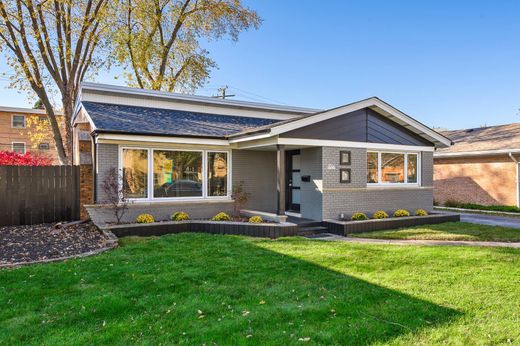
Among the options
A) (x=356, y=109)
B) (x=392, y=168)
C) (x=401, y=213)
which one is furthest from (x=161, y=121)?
(x=401, y=213)

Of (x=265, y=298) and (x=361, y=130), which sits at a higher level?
(x=361, y=130)

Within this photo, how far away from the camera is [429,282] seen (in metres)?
5.35

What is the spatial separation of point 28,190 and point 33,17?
36.5 feet

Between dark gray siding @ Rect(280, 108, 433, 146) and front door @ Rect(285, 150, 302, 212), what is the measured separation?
1676mm

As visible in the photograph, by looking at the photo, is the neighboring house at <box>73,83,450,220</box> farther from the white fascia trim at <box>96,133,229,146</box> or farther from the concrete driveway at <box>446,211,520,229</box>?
the concrete driveway at <box>446,211,520,229</box>

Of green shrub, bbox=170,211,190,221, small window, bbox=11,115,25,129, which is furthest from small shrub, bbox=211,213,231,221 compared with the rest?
small window, bbox=11,115,25,129

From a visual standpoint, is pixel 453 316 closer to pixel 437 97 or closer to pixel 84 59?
pixel 84 59

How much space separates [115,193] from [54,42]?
552 inches

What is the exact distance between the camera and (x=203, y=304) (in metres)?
4.52

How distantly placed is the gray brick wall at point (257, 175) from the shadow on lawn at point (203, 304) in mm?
5834

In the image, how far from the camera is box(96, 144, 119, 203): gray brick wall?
9.94 m

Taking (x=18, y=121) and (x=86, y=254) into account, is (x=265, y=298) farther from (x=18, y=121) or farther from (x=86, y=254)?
(x=18, y=121)

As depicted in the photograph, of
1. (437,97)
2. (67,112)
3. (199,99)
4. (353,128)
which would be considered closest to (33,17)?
(67,112)

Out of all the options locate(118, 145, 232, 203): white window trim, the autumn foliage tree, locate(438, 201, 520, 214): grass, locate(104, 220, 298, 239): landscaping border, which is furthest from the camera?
the autumn foliage tree
